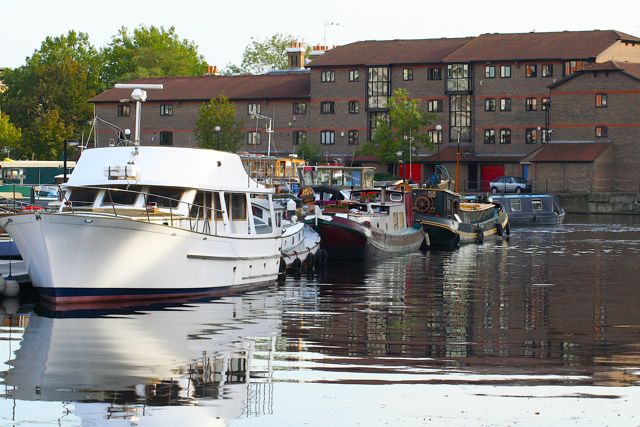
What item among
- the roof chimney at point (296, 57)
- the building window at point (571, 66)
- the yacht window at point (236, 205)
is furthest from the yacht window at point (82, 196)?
the roof chimney at point (296, 57)

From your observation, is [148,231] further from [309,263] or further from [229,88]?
[229,88]

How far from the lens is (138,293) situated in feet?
Result: 101

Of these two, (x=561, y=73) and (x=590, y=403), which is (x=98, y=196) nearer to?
(x=590, y=403)

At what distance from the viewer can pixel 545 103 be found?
4414 inches

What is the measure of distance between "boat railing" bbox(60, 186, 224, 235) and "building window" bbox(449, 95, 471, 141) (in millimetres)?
83636

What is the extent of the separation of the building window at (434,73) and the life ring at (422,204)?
5587 centimetres

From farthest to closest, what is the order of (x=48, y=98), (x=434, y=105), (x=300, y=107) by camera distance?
(x=48, y=98), (x=300, y=107), (x=434, y=105)

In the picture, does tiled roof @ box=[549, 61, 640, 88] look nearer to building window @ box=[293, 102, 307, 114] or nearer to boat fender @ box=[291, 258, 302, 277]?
building window @ box=[293, 102, 307, 114]

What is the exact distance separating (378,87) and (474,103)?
9.19 m

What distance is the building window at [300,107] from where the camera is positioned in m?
121

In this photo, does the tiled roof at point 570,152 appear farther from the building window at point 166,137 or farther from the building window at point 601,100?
the building window at point 166,137

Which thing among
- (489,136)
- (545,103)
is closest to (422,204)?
(545,103)

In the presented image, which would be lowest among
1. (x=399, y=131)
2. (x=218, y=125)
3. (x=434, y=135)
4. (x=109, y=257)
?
(x=109, y=257)

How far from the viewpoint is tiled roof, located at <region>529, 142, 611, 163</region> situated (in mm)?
103625
